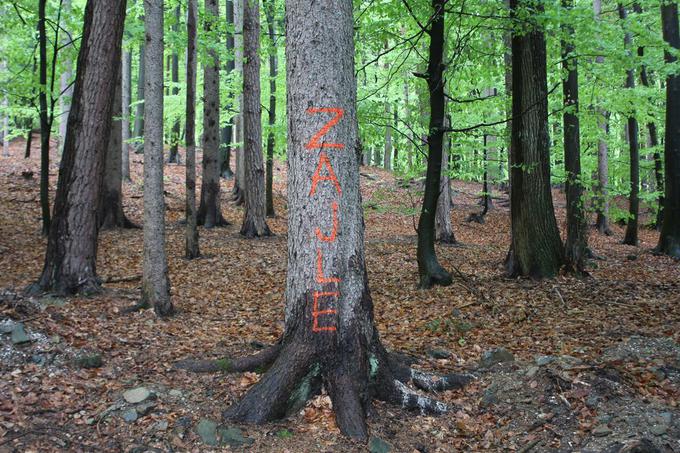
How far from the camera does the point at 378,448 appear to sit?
3871 millimetres

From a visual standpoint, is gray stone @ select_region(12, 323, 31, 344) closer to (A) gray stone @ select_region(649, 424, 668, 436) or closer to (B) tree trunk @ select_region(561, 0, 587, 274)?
(A) gray stone @ select_region(649, 424, 668, 436)

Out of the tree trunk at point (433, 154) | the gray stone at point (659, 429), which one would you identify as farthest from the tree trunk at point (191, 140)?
the gray stone at point (659, 429)

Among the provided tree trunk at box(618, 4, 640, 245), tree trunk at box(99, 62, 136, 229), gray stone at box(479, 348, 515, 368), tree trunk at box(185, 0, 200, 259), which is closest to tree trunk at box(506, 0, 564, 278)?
gray stone at box(479, 348, 515, 368)

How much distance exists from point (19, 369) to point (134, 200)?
12.8m

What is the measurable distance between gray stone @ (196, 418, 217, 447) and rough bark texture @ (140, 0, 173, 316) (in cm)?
317

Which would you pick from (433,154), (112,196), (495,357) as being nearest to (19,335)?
(495,357)

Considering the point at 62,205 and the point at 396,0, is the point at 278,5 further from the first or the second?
the point at 62,205

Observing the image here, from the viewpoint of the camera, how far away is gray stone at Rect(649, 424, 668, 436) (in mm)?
3759

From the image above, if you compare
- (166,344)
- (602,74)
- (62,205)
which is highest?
(602,74)

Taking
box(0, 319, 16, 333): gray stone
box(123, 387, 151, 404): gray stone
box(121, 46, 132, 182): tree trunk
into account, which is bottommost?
box(123, 387, 151, 404): gray stone

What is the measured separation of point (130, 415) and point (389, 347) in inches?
121

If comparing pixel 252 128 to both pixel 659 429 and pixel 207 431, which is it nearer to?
pixel 207 431

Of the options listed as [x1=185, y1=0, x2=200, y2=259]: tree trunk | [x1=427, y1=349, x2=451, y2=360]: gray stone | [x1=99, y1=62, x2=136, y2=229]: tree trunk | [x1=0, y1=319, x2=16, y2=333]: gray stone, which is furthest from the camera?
[x1=99, y1=62, x2=136, y2=229]: tree trunk

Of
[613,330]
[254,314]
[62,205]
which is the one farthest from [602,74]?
[62,205]
